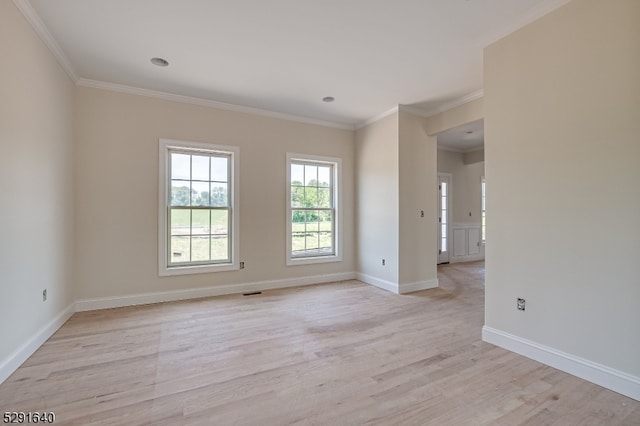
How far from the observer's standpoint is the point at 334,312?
354 centimetres

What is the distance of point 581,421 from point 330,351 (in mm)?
1663

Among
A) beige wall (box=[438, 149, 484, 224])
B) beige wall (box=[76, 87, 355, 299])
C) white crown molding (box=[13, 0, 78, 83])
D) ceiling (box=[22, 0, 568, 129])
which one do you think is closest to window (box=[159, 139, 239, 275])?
beige wall (box=[76, 87, 355, 299])

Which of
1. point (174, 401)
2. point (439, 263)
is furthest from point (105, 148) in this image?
point (439, 263)

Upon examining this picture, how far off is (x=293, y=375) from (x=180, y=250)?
2.71m

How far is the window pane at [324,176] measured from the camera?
5168 millimetres

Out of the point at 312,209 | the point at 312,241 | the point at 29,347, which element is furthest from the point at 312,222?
the point at 29,347

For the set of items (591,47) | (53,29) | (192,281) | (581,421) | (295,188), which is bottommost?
(581,421)

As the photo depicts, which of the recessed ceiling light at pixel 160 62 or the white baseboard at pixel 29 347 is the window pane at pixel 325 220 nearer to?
the recessed ceiling light at pixel 160 62

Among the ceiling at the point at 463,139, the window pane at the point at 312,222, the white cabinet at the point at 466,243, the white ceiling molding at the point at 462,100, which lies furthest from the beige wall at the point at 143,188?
the white cabinet at the point at 466,243

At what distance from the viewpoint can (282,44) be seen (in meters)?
2.79

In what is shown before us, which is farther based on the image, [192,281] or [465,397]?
[192,281]

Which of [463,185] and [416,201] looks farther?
[463,185]

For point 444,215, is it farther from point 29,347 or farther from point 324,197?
point 29,347

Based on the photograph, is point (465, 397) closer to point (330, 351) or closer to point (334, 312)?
point (330, 351)
